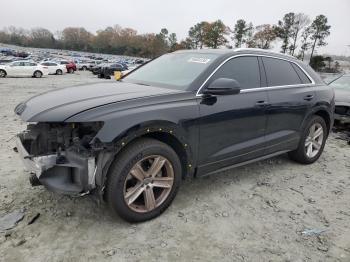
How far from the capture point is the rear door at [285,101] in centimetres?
432

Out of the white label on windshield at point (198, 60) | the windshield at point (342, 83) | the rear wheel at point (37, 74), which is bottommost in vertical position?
the rear wheel at point (37, 74)

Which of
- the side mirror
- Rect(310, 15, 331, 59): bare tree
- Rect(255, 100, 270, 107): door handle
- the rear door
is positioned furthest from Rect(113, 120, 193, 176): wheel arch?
Rect(310, 15, 331, 59): bare tree

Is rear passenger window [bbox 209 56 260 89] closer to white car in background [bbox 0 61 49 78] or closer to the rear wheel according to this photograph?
white car in background [bbox 0 61 49 78]

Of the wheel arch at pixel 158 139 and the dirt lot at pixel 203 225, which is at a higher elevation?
the wheel arch at pixel 158 139

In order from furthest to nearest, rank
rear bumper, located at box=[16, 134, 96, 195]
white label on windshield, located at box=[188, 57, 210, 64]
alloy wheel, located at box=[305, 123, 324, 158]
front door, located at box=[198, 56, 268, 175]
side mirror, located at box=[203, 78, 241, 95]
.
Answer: alloy wheel, located at box=[305, 123, 324, 158] → white label on windshield, located at box=[188, 57, 210, 64] → front door, located at box=[198, 56, 268, 175] → side mirror, located at box=[203, 78, 241, 95] → rear bumper, located at box=[16, 134, 96, 195]

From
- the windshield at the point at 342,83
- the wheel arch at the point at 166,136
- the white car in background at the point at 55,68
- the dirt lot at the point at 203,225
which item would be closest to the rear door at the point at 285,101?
the dirt lot at the point at 203,225

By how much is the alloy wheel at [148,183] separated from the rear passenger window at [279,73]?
1977 millimetres

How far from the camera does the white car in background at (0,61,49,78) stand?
82.9ft

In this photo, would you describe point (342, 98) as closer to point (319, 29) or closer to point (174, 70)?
point (174, 70)

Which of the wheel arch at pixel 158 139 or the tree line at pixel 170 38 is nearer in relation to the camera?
the wheel arch at pixel 158 139

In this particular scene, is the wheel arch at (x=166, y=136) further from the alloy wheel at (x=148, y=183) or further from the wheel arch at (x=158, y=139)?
the alloy wheel at (x=148, y=183)

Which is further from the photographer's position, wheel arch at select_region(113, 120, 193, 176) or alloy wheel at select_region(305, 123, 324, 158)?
alloy wheel at select_region(305, 123, 324, 158)

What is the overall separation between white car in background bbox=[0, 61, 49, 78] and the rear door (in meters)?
25.4

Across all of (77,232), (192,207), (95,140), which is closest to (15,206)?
(77,232)
